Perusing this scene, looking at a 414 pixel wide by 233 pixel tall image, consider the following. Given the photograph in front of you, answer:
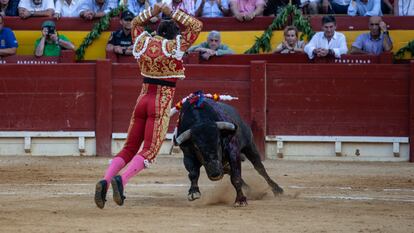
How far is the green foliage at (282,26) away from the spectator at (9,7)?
3.03 meters

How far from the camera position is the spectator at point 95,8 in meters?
13.4

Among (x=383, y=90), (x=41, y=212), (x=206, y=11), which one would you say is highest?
(x=206, y=11)

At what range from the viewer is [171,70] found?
7816 millimetres

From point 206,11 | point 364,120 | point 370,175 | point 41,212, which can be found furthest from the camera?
point 206,11

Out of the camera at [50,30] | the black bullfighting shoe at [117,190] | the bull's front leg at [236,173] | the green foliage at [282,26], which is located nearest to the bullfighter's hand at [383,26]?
the green foliage at [282,26]

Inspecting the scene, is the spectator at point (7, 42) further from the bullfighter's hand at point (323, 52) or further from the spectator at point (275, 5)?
the bullfighter's hand at point (323, 52)

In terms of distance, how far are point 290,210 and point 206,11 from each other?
5925mm

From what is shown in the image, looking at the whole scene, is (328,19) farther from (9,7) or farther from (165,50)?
(165,50)

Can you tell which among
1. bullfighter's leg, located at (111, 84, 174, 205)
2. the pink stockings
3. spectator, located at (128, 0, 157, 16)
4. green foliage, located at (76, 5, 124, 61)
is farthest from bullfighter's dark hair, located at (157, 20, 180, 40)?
green foliage, located at (76, 5, 124, 61)

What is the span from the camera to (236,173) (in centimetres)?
812

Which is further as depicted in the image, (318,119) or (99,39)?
(99,39)

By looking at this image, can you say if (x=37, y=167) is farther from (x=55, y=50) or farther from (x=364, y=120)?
(x=364, y=120)

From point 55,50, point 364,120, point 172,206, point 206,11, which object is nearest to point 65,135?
point 55,50

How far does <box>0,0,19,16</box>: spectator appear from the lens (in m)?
13.7
